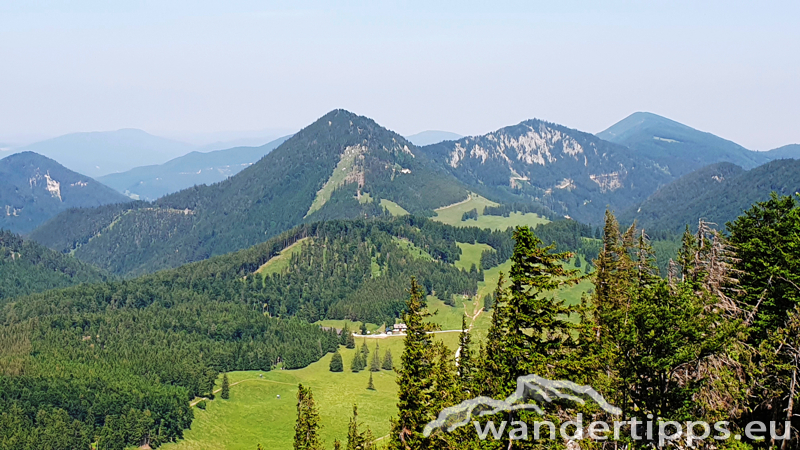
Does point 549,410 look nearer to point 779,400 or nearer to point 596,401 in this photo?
point 596,401

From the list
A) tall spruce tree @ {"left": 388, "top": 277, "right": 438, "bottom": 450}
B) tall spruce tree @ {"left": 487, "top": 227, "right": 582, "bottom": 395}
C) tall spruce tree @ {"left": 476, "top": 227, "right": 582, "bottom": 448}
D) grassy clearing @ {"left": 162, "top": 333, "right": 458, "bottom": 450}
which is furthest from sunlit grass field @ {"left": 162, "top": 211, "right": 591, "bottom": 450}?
tall spruce tree @ {"left": 487, "top": 227, "right": 582, "bottom": 395}

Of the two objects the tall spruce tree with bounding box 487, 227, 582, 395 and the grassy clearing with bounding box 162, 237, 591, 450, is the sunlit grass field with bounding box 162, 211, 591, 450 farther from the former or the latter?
the tall spruce tree with bounding box 487, 227, 582, 395

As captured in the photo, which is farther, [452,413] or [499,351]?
[452,413]

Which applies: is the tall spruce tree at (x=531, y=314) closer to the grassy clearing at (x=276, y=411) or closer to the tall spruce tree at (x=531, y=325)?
the tall spruce tree at (x=531, y=325)

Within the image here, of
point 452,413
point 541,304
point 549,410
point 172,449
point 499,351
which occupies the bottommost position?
point 172,449

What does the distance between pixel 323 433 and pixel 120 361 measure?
8396cm

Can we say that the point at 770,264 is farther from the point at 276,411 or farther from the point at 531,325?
the point at 276,411

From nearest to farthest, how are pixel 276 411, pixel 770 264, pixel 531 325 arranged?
pixel 531 325 → pixel 770 264 → pixel 276 411

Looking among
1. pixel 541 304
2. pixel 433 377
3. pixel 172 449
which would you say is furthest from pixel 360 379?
pixel 541 304

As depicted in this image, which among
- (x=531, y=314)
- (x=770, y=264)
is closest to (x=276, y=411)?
(x=770, y=264)

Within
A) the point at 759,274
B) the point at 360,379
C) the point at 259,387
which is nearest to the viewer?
the point at 759,274

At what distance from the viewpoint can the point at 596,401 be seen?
37.4 meters

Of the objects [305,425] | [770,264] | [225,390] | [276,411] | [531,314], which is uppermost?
[770,264]

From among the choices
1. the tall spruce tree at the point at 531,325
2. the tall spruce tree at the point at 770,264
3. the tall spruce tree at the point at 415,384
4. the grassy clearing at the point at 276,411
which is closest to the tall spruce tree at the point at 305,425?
the tall spruce tree at the point at 415,384
